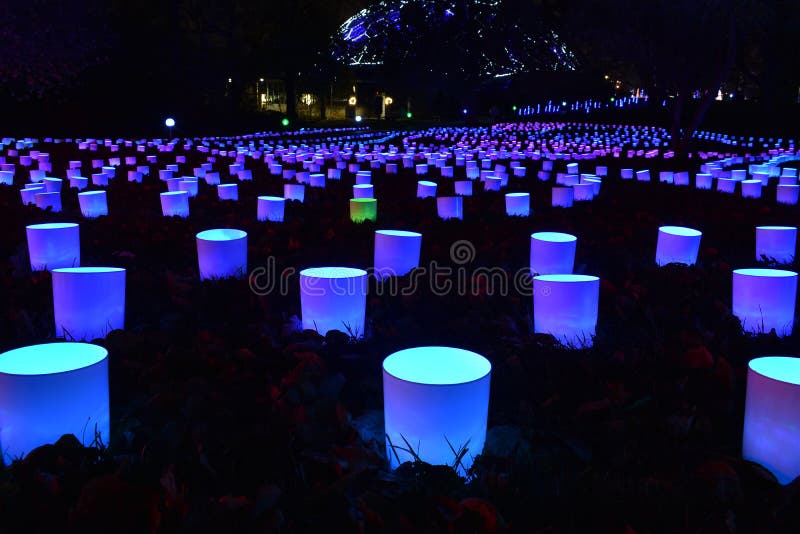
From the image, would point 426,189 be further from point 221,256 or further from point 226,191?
point 221,256

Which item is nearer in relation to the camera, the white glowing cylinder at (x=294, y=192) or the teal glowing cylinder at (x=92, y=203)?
the teal glowing cylinder at (x=92, y=203)

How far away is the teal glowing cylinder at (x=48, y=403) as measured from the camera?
205 cm

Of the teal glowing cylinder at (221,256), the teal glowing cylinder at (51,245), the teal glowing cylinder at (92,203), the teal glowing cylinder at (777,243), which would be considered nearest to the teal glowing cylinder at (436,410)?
the teal glowing cylinder at (221,256)

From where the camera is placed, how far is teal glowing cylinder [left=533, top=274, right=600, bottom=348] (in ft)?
10.0

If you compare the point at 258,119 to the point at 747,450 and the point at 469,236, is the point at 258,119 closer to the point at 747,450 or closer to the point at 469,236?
the point at 469,236

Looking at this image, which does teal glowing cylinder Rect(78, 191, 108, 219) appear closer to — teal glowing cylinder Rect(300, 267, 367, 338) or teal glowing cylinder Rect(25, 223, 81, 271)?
teal glowing cylinder Rect(25, 223, 81, 271)

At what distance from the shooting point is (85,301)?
3.14m

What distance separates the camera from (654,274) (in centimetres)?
414

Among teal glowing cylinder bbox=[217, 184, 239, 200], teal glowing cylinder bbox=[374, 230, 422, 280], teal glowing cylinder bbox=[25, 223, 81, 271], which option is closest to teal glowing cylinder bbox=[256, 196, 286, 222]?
teal glowing cylinder bbox=[217, 184, 239, 200]

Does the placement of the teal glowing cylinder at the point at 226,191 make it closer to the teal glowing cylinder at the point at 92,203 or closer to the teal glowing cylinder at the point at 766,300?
the teal glowing cylinder at the point at 92,203

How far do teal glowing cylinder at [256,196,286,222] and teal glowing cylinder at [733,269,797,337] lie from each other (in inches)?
159

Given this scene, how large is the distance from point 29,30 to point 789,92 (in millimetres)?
A: 37457

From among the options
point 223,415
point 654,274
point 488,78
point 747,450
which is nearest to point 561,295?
point 747,450

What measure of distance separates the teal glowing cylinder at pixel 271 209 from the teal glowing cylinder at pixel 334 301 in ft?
9.81
